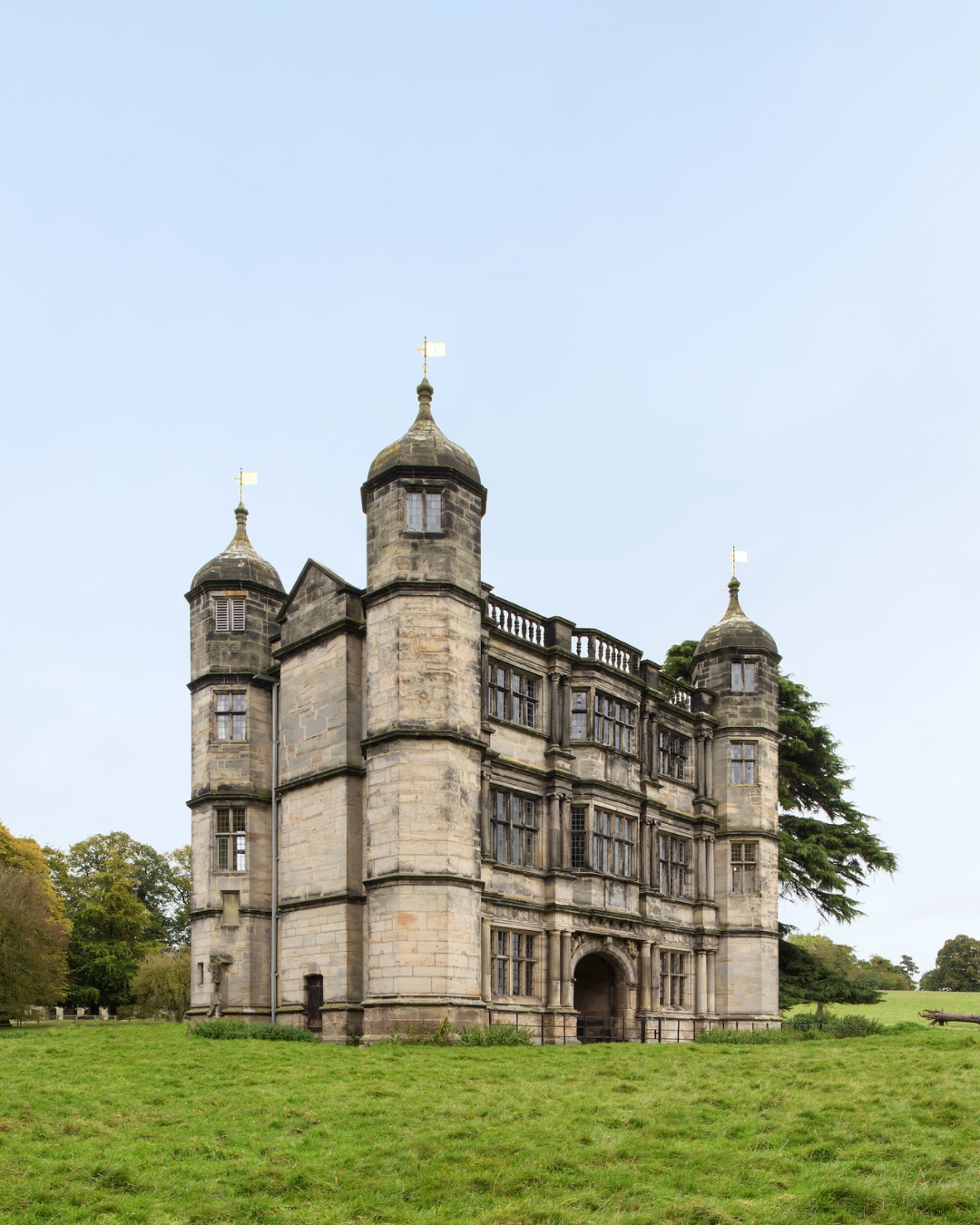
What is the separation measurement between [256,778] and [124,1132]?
16.8 meters

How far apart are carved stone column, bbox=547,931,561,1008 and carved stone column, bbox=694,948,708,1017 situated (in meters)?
8.14

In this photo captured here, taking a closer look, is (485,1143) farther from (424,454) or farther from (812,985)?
(812,985)

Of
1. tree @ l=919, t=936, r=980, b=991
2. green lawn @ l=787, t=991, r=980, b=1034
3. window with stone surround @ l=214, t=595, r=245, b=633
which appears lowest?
tree @ l=919, t=936, r=980, b=991

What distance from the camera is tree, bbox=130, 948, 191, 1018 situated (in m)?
50.2

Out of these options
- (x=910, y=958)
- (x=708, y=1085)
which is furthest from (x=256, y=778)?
(x=910, y=958)

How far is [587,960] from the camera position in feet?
108

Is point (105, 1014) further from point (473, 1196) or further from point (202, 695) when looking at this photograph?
point (473, 1196)

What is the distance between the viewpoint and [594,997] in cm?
3225

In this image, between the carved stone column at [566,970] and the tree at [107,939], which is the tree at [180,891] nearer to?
the tree at [107,939]

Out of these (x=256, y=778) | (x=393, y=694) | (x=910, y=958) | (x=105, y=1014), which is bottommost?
(x=910, y=958)

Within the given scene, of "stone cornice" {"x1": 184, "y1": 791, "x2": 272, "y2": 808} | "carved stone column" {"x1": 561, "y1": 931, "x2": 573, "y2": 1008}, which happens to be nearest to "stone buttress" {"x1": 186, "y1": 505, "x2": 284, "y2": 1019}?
"stone cornice" {"x1": 184, "y1": 791, "x2": 272, "y2": 808}

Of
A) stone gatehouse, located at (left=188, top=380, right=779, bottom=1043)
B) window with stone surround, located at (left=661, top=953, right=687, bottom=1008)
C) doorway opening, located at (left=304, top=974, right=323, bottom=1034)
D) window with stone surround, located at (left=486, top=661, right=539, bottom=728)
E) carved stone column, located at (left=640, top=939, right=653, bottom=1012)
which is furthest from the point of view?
window with stone surround, located at (left=661, top=953, right=687, bottom=1008)

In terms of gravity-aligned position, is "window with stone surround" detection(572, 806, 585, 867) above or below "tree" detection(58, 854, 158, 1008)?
above

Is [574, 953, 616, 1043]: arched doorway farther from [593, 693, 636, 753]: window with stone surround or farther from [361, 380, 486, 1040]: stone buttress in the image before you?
[361, 380, 486, 1040]: stone buttress
